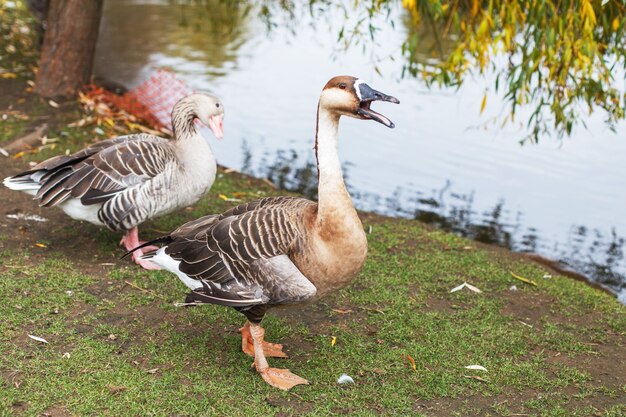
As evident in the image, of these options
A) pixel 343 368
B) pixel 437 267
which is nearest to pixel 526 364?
pixel 343 368

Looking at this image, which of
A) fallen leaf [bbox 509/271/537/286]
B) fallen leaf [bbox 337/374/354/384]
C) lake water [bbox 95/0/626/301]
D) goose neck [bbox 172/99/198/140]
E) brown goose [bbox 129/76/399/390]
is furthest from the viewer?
lake water [bbox 95/0/626/301]

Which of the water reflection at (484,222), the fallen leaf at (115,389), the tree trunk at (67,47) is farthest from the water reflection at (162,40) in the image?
the fallen leaf at (115,389)

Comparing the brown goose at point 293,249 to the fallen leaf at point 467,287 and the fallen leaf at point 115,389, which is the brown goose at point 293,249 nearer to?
the fallen leaf at point 115,389

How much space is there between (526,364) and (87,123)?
666 centimetres

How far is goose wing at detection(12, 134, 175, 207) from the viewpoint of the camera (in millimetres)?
5789

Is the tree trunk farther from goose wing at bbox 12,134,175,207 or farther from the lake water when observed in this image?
goose wing at bbox 12,134,175,207

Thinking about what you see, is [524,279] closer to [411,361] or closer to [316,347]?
[411,361]

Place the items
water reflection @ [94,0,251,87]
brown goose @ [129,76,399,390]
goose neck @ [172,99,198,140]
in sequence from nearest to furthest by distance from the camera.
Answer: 1. brown goose @ [129,76,399,390]
2. goose neck @ [172,99,198,140]
3. water reflection @ [94,0,251,87]

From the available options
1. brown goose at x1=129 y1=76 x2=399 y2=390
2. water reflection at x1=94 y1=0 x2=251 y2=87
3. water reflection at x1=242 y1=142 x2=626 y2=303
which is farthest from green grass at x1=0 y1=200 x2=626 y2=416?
water reflection at x1=94 y1=0 x2=251 y2=87

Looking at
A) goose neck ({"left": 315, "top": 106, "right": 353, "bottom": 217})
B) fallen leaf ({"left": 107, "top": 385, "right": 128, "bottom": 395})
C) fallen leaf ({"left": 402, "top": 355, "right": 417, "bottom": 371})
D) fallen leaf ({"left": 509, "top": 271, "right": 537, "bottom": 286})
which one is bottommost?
fallen leaf ({"left": 107, "top": 385, "right": 128, "bottom": 395})

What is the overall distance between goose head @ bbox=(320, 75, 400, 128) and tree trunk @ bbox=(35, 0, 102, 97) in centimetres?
694

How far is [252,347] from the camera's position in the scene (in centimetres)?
484

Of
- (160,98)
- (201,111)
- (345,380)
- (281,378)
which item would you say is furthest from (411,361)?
(160,98)

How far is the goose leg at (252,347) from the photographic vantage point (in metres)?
4.78
